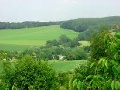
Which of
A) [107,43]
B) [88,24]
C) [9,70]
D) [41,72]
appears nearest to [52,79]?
[41,72]

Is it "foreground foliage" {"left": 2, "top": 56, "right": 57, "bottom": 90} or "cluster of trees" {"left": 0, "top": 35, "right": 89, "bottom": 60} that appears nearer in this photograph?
"foreground foliage" {"left": 2, "top": 56, "right": 57, "bottom": 90}

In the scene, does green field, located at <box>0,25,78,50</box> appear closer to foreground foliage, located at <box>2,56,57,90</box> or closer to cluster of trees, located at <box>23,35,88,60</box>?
cluster of trees, located at <box>23,35,88,60</box>

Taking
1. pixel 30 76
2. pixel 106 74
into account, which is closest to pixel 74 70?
pixel 30 76

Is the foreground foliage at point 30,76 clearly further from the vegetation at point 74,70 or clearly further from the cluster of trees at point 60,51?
the cluster of trees at point 60,51

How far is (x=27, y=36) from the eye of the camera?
383 ft

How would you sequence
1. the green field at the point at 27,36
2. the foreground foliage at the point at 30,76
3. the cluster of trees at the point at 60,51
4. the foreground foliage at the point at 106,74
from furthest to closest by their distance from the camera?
the green field at the point at 27,36, the cluster of trees at the point at 60,51, the foreground foliage at the point at 30,76, the foreground foliage at the point at 106,74

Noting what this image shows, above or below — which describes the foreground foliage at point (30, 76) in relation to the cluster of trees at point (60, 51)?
above

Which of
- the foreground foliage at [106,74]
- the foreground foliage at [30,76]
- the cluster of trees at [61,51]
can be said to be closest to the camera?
the foreground foliage at [106,74]

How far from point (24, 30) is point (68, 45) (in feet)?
75.3

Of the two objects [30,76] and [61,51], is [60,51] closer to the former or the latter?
[61,51]

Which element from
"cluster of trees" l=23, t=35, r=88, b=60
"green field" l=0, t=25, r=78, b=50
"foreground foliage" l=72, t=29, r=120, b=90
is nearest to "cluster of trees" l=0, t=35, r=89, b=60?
"cluster of trees" l=23, t=35, r=88, b=60

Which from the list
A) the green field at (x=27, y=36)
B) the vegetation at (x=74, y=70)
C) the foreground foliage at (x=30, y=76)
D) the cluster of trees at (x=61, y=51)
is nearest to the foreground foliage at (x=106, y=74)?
the vegetation at (x=74, y=70)

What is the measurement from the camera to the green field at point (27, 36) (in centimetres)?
10311

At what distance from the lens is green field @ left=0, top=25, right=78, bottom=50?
103 meters
